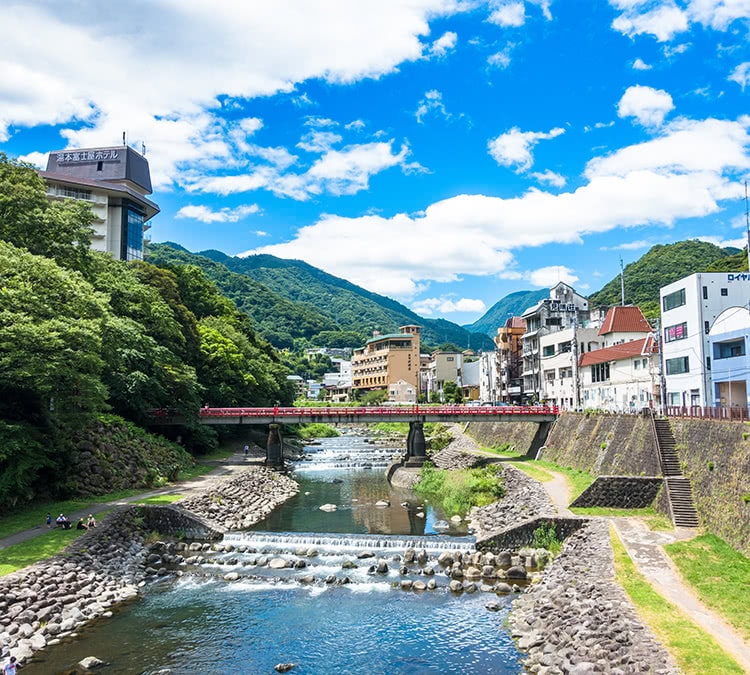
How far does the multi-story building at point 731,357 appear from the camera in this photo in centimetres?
3491

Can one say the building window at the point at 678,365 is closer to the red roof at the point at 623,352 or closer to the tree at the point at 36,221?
the red roof at the point at 623,352

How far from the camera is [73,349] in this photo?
27938 mm

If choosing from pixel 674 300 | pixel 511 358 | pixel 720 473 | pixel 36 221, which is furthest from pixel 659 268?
pixel 36 221

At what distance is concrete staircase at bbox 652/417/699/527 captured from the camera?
25.9 metres

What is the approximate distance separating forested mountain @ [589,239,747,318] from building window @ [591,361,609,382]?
45186 mm

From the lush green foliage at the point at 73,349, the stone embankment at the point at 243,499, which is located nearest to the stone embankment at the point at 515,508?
the stone embankment at the point at 243,499

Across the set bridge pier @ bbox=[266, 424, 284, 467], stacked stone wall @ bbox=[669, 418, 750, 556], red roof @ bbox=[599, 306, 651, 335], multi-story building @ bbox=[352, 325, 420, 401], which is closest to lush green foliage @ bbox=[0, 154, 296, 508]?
bridge pier @ bbox=[266, 424, 284, 467]

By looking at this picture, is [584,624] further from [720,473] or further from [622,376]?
[622,376]

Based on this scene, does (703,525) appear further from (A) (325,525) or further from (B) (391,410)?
(B) (391,410)

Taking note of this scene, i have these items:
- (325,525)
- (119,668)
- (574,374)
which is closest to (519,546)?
(325,525)

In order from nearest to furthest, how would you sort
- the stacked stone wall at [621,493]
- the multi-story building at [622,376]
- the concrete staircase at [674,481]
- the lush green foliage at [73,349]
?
the concrete staircase at [674,481], the lush green foliage at [73,349], the stacked stone wall at [621,493], the multi-story building at [622,376]

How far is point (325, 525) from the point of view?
110 feet

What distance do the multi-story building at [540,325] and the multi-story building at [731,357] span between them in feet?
104

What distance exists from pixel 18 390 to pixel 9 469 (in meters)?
4.85
